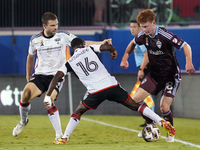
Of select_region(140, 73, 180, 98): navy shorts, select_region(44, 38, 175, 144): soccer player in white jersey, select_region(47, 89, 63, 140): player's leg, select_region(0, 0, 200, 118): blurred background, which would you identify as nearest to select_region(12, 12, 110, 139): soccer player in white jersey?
select_region(47, 89, 63, 140): player's leg

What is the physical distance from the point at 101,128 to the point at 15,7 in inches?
233

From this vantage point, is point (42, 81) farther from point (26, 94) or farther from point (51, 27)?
point (51, 27)

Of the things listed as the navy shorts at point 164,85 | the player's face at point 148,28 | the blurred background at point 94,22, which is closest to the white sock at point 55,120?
the navy shorts at point 164,85

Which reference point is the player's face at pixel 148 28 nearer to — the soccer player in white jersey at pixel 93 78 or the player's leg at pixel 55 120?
the soccer player in white jersey at pixel 93 78

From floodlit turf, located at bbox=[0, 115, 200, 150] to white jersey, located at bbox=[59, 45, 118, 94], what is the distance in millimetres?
832

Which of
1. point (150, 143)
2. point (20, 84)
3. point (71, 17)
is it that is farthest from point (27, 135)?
point (71, 17)

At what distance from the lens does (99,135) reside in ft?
22.6

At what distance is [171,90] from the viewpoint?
6141 mm

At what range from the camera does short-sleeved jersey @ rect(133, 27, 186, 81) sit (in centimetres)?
589

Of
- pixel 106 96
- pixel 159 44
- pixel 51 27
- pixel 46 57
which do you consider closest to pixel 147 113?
pixel 106 96

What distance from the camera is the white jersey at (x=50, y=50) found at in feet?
21.7

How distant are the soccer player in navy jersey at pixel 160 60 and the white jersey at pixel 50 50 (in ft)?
3.53

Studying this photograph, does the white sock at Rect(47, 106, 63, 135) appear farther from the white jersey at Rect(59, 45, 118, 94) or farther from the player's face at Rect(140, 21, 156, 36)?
the player's face at Rect(140, 21, 156, 36)

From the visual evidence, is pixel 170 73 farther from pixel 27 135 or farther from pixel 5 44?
pixel 5 44
